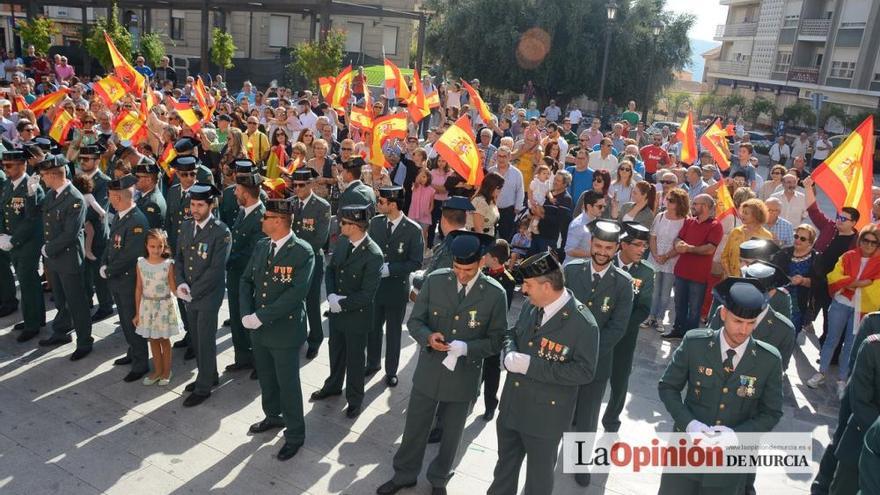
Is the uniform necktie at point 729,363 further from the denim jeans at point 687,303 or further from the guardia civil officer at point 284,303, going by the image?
the denim jeans at point 687,303

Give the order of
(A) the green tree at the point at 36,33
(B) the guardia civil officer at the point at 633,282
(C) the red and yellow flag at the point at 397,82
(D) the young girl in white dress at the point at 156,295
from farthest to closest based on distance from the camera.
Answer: (A) the green tree at the point at 36,33, (C) the red and yellow flag at the point at 397,82, (D) the young girl in white dress at the point at 156,295, (B) the guardia civil officer at the point at 633,282

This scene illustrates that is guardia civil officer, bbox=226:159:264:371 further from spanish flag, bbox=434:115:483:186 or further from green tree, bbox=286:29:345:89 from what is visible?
green tree, bbox=286:29:345:89

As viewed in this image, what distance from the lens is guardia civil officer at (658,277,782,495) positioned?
404 centimetres

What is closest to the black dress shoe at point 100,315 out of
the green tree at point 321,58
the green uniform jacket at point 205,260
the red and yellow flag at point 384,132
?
the green uniform jacket at point 205,260

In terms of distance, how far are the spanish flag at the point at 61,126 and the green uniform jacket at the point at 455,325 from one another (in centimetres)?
999

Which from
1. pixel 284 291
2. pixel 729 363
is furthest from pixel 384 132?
pixel 729 363

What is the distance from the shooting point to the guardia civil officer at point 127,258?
6762 mm

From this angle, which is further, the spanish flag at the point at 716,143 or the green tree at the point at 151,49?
the green tree at the point at 151,49

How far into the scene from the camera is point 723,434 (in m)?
3.94

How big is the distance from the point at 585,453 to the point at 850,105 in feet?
156

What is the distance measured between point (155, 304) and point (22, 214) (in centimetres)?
219

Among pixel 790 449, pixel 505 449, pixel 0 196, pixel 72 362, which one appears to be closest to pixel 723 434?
pixel 505 449

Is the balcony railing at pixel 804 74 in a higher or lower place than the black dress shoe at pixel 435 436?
higher

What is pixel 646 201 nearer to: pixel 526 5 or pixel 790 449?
pixel 790 449
